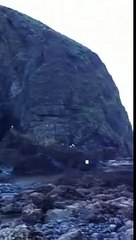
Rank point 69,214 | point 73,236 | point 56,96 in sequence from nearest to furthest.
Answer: point 73,236 < point 69,214 < point 56,96

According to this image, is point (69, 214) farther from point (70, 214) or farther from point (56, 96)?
point (56, 96)

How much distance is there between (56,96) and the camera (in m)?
44.9

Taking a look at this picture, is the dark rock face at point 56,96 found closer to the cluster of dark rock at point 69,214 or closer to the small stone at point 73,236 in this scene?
the cluster of dark rock at point 69,214

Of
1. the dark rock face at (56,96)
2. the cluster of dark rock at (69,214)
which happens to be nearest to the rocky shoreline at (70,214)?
the cluster of dark rock at (69,214)

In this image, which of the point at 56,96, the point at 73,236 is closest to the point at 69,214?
the point at 73,236

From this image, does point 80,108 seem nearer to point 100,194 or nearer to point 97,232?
point 100,194

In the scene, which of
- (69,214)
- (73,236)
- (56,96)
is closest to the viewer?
(73,236)

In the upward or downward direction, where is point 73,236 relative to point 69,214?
downward

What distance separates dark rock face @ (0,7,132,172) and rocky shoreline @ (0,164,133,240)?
16.3m

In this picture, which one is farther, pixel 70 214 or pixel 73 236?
pixel 70 214

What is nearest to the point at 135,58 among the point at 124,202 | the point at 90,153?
the point at 124,202

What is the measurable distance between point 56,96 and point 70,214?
102ft

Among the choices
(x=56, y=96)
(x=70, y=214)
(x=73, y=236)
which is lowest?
(x=73, y=236)

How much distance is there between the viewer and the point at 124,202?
53.2 ft
